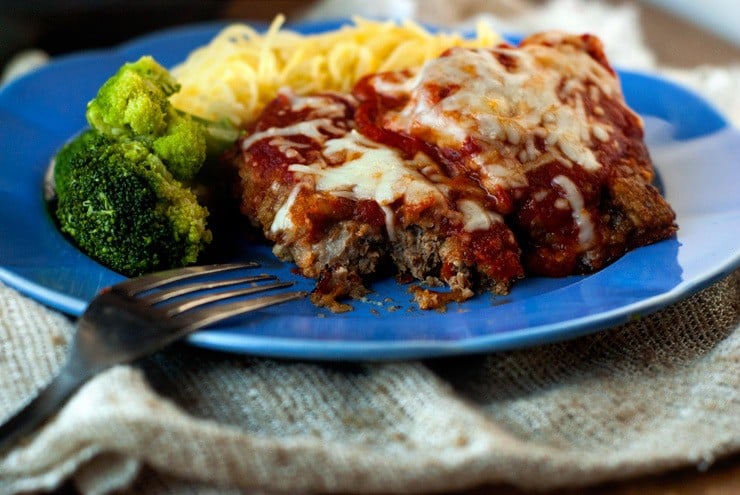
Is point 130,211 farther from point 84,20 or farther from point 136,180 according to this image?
point 84,20

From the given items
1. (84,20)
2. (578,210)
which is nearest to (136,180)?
(578,210)

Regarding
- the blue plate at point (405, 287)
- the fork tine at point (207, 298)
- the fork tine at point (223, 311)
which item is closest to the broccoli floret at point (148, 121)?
the blue plate at point (405, 287)

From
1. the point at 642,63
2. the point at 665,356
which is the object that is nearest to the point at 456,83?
the point at 665,356

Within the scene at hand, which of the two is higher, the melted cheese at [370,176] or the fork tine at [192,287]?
the melted cheese at [370,176]

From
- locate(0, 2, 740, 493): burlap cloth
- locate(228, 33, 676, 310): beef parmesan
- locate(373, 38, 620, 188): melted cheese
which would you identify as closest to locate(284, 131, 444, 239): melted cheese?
locate(228, 33, 676, 310): beef parmesan

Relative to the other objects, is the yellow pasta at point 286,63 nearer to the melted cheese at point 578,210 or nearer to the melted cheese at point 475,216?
the melted cheese at point 475,216

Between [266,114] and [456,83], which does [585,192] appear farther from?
[266,114]

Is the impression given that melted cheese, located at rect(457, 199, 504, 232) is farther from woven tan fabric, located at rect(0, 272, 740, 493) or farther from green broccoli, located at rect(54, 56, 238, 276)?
green broccoli, located at rect(54, 56, 238, 276)
